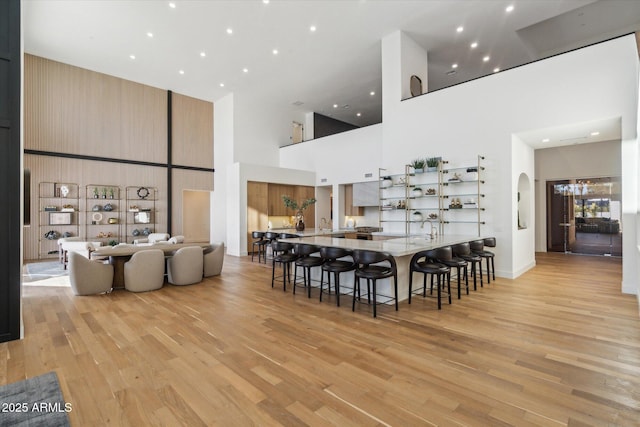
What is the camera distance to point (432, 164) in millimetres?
6727

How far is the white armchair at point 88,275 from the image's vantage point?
473cm

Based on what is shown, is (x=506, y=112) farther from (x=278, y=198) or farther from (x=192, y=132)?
(x=192, y=132)

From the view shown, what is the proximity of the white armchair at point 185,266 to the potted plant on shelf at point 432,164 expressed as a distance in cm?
515

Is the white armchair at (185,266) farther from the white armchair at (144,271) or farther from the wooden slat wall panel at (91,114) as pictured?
the wooden slat wall panel at (91,114)

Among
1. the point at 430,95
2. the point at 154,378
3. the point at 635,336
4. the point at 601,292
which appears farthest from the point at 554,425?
the point at 430,95

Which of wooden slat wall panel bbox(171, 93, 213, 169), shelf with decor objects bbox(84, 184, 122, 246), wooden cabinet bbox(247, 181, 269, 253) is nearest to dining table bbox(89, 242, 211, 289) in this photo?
wooden cabinet bbox(247, 181, 269, 253)

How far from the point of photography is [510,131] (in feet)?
19.3

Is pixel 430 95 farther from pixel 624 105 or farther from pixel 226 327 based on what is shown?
pixel 226 327

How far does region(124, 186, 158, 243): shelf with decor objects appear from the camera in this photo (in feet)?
32.5

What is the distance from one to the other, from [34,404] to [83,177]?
904 cm

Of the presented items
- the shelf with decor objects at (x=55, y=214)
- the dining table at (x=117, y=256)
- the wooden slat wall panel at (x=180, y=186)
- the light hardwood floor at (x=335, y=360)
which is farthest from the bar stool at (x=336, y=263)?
the shelf with decor objects at (x=55, y=214)

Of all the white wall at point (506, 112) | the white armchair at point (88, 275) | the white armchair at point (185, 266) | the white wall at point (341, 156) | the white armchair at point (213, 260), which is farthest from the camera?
the white wall at point (341, 156)

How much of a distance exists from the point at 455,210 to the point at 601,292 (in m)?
2.73

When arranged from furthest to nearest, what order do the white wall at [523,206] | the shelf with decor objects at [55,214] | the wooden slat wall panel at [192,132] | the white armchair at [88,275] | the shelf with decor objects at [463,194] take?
the wooden slat wall panel at [192,132] → the shelf with decor objects at [55,214] → the shelf with decor objects at [463,194] → the white wall at [523,206] → the white armchair at [88,275]
